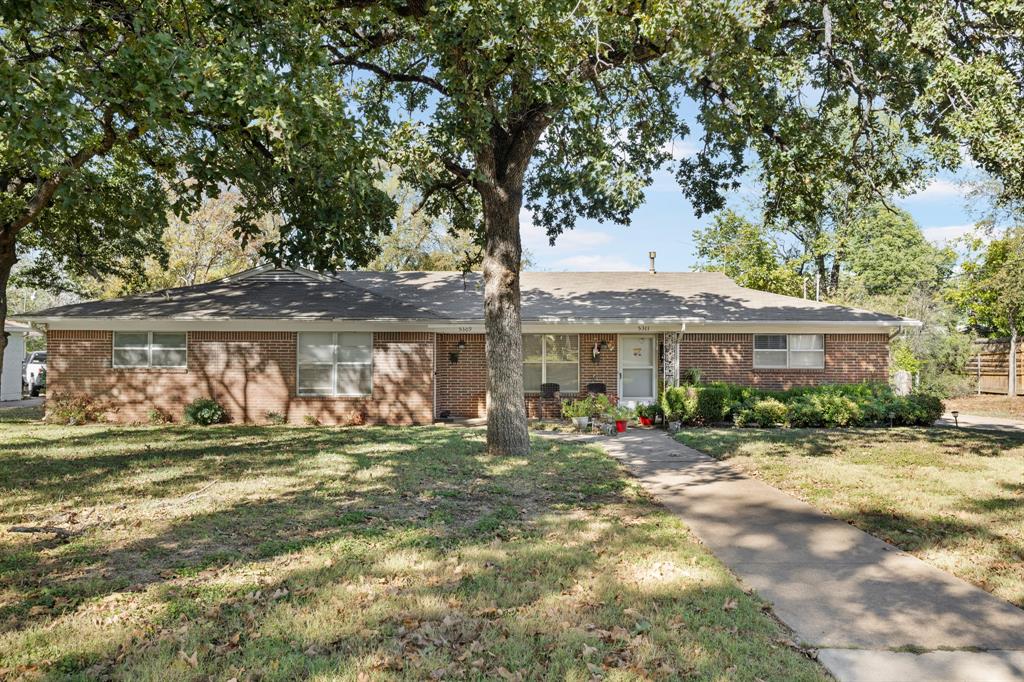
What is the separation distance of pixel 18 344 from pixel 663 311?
1000 inches

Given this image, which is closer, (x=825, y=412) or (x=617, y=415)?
(x=617, y=415)

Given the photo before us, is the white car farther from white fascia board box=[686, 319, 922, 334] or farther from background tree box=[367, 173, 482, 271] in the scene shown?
white fascia board box=[686, 319, 922, 334]

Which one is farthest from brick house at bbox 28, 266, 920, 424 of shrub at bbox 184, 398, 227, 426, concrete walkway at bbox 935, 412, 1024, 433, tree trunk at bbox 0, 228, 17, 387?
tree trunk at bbox 0, 228, 17, 387

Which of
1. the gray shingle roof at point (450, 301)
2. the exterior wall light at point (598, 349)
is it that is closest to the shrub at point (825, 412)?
the gray shingle roof at point (450, 301)

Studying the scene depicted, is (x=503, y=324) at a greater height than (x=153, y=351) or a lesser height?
greater

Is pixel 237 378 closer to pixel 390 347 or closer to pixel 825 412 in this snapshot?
pixel 390 347

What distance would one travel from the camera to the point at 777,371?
18031 mm

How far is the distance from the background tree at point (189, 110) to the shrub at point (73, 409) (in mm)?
5852

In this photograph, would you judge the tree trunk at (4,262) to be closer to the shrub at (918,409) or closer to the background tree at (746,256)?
the shrub at (918,409)

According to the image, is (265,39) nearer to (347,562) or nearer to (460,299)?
(347,562)

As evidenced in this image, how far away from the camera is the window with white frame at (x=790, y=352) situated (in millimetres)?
18078

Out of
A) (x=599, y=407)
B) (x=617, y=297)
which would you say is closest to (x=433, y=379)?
(x=599, y=407)

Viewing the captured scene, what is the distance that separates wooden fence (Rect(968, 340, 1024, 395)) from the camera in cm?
2441

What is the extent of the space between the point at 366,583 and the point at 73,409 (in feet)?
49.9
